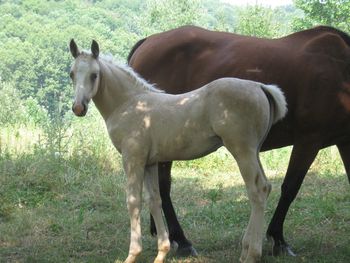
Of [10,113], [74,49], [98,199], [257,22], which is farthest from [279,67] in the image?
[257,22]

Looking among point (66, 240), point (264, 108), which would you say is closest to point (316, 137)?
point (264, 108)

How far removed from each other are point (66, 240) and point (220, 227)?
5.84ft

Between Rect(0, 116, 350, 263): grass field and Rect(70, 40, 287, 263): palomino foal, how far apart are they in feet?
2.80

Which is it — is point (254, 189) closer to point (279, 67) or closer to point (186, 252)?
point (186, 252)

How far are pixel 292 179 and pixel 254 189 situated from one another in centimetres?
107

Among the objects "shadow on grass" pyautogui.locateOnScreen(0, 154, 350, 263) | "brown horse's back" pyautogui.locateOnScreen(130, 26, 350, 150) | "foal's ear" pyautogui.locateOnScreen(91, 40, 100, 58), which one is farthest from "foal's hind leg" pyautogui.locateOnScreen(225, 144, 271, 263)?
"foal's ear" pyautogui.locateOnScreen(91, 40, 100, 58)

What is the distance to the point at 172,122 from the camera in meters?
4.03

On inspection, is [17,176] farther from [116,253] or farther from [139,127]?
[139,127]

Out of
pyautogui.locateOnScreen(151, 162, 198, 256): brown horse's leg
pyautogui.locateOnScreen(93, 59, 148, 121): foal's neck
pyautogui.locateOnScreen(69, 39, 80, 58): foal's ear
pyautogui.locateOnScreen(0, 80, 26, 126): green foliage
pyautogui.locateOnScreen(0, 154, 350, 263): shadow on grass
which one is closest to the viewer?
pyautogui.locateOnScreen(69, 39, 80, 58): foal's ear

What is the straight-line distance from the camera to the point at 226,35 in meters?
5.60

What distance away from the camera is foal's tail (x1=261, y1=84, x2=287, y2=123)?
396cm

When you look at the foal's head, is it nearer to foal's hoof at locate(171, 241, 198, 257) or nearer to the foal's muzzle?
the foal's muzzle

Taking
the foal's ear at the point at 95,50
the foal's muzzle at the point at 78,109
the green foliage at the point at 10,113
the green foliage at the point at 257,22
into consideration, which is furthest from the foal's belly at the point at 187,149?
the green foliage at the point at 257,22

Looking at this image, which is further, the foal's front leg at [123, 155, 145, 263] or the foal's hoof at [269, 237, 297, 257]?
the foal's hoof at [269, 237, 297, 257]
